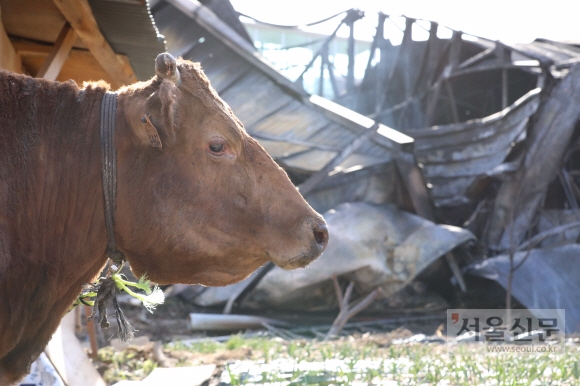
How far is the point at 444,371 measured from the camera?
469 cm

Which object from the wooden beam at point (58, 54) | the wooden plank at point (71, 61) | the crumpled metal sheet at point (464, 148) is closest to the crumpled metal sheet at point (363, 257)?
the crumpled metal sheet at point (464, 148)

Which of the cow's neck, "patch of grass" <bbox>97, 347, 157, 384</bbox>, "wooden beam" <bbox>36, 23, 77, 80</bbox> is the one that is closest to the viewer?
the cow's neck

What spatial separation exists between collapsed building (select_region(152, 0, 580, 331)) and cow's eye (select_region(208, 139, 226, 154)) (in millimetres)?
7810

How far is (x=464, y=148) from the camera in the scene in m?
14.5

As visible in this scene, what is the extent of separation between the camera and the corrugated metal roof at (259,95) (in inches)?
433

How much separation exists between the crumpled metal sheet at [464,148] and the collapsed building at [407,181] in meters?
0.03

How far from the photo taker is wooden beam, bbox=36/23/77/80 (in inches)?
177

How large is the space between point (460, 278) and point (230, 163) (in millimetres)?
9920

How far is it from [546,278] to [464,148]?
4435 mm

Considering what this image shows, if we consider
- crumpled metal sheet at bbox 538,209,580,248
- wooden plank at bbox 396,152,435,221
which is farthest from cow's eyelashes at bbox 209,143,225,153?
crumpled metal sheet at bbox 538,209,580,248

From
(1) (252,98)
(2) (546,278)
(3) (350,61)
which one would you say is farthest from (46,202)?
(3) (350,61)

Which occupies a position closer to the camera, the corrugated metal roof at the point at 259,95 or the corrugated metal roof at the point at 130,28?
the corrugated metal roof at the point at 130,28

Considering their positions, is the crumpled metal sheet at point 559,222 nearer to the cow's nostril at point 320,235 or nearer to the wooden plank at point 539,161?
the wooden plank at point 539,161

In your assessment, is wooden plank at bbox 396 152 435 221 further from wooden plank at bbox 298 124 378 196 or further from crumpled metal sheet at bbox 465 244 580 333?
crumpled metal sheet at bbox 465 244 580 333
